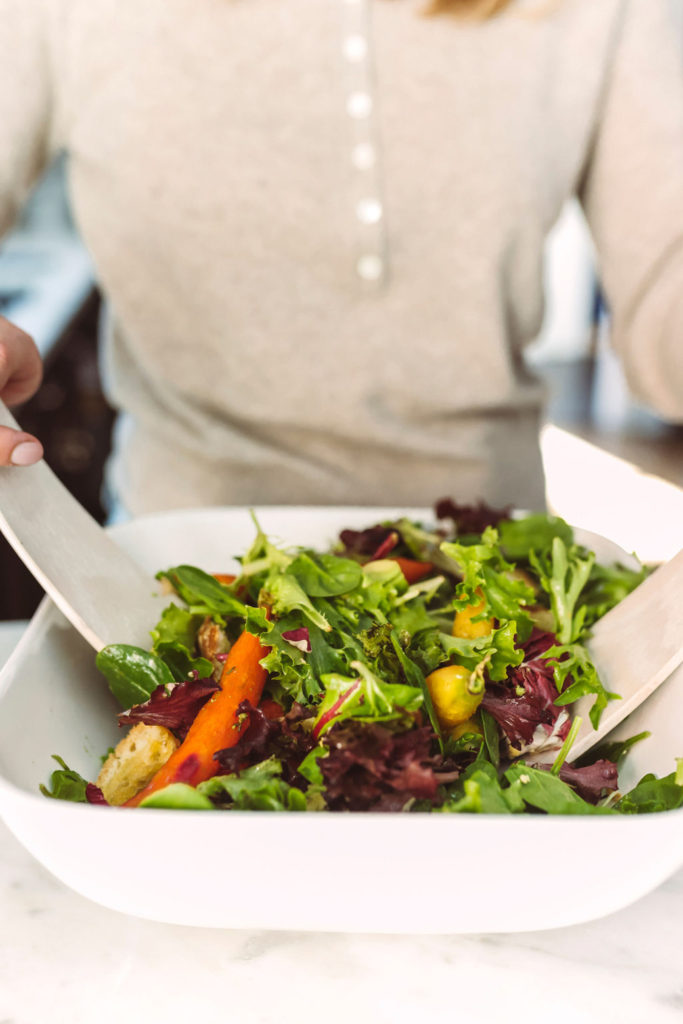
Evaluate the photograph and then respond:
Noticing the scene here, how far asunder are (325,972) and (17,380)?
62cm

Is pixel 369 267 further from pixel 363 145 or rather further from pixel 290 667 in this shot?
pixel 290 667

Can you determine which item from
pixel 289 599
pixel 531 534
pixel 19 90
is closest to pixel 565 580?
pixel 531 534

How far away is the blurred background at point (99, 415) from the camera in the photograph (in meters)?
1.16

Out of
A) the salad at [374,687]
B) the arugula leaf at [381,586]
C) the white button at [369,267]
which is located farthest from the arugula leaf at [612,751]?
the white button at [369,267]

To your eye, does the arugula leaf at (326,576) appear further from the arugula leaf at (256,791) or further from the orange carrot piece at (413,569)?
the arugula leaf at (256,791)

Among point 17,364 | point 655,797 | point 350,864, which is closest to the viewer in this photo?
point 350,864

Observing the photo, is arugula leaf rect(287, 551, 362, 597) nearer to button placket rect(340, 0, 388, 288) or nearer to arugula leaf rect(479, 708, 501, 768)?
arugula leaf rect(479, 708, 501, 768)

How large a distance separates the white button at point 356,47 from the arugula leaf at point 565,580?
67 centimetres

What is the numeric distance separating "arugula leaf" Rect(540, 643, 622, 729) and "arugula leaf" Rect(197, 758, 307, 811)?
0.80 ft

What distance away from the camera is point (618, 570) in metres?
0.95

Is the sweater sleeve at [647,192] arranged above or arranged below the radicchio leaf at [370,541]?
above

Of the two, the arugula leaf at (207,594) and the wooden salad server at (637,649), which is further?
the arugula leaf at (207,594)

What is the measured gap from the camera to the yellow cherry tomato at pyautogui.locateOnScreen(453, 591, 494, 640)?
2.52ft

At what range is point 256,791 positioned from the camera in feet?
1.86
